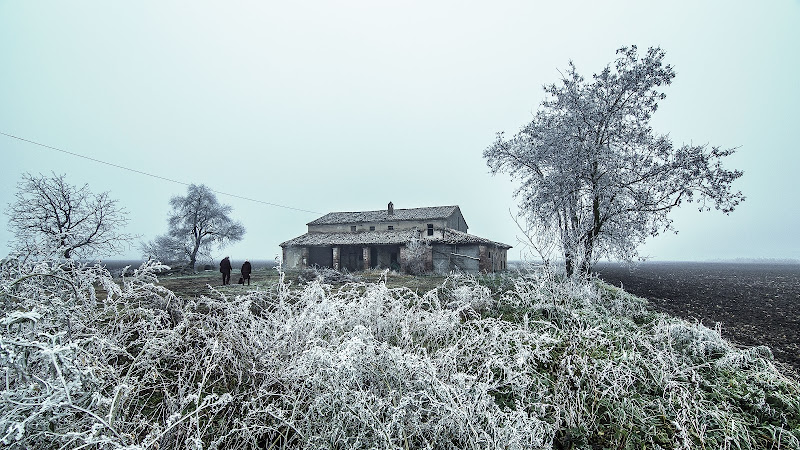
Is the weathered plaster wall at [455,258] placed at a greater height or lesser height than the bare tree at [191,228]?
lesser

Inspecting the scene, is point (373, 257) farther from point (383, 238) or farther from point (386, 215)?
point (386, 215)

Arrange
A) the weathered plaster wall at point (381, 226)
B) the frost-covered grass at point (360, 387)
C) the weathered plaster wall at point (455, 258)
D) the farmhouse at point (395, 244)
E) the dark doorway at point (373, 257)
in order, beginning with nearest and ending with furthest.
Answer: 1. the frost-covered grass at point (360, 387)
2. the weathered plaster wall at point (455, 258)
3. the farmhouse at point (395, 244)
4. the dark doorway at point (373, 257)
5. the weathered plaster wall at point (381, 226)

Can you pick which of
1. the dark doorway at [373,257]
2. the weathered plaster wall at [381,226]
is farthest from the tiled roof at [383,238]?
the dark doorway at [373,257]

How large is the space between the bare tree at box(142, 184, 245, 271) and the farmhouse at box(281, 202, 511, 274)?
9866 mm

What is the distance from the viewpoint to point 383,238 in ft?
101

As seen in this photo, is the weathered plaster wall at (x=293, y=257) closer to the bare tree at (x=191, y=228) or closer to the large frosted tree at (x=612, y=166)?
the bare tree at (x=191, y=228)

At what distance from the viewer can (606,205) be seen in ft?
42.9

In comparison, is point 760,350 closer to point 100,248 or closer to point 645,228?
point 645,228

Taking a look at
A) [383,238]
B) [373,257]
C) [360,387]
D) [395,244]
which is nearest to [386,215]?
[383,238]

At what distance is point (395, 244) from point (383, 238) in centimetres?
159

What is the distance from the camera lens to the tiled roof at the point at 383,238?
92.9ft

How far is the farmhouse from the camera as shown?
27.7m

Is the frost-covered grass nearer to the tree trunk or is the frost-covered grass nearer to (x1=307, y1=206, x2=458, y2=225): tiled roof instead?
the tree trunk

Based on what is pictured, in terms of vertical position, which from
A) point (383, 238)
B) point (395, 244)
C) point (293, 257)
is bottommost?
point (293, 257)
